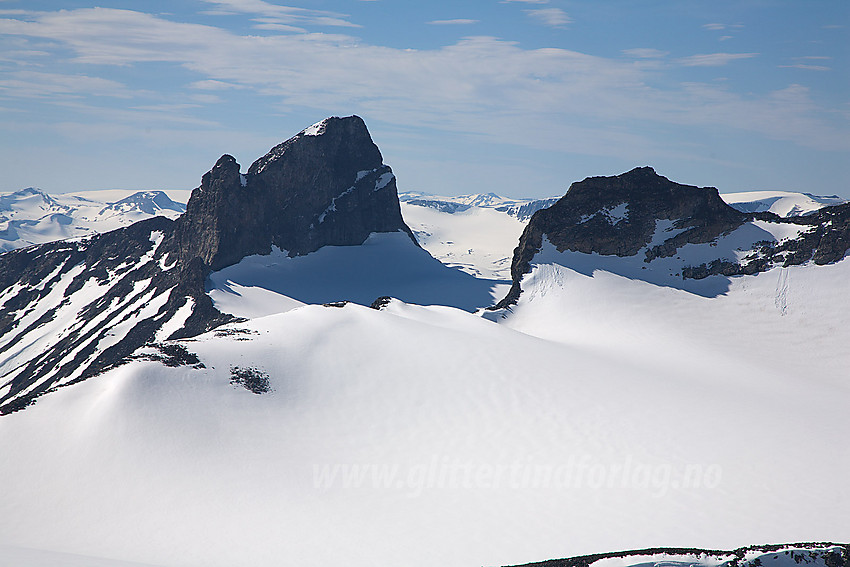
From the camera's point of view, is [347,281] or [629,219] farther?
[347,281]

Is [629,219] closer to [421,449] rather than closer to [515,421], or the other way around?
[515,421]

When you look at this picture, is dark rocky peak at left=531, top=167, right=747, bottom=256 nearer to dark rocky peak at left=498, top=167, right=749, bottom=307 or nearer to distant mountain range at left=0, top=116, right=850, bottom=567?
dark rocky peak at left=498, top=167, right=749, bottom=307

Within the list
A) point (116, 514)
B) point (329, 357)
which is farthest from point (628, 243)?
point (116, 514)

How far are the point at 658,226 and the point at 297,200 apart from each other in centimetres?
8137

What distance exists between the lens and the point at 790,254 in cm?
7506

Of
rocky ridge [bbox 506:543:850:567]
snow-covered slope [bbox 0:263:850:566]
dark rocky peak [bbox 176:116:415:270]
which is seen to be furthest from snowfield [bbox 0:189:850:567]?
dark rocky peak [bbox 176:116:415:270]

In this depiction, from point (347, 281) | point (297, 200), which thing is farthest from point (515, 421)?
point (297, 200)

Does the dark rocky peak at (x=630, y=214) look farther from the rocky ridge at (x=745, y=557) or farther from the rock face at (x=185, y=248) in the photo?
the rocky ridge at (x=745, y=557)

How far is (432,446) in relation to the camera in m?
42.3

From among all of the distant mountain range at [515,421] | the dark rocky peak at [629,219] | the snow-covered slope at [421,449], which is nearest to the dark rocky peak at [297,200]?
the distant mountain range at [515,421]

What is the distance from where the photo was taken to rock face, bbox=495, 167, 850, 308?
7675cm

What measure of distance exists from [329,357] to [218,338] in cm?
1009

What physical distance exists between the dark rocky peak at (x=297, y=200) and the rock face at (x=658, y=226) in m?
57.4

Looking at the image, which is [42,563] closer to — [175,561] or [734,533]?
[175,561]
